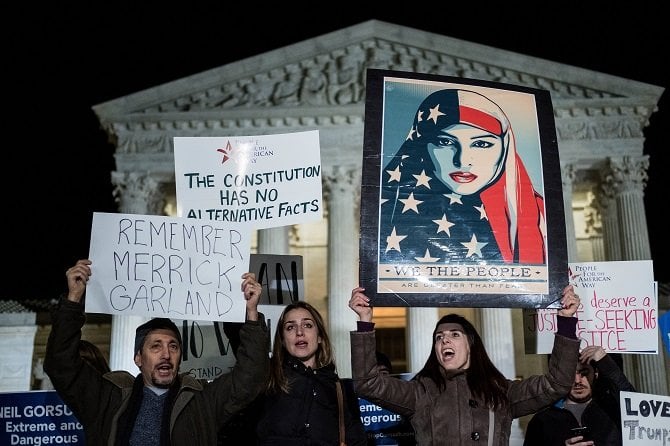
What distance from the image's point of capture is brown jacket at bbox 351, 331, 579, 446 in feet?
17.6

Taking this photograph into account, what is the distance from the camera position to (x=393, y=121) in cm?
659

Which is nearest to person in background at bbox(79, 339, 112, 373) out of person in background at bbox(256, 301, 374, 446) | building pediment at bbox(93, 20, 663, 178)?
person in background at bbox(256, 301, 374, 446)

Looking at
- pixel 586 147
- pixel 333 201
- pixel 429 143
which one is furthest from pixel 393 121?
pixel 586 147

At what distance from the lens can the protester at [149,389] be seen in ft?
18.0

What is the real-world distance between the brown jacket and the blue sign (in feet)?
16.3

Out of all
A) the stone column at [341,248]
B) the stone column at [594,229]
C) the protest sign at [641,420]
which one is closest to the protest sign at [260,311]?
the protest sign at [641,420]

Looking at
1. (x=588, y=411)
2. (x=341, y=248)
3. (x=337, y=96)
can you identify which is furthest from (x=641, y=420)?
(x=337, y=96)

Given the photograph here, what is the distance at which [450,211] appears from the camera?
6.35 metres

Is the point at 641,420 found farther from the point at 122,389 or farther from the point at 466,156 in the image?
the point at 122,389

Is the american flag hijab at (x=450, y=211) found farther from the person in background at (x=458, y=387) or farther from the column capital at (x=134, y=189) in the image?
the column capital at (x=134, y=189)

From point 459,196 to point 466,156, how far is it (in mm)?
424

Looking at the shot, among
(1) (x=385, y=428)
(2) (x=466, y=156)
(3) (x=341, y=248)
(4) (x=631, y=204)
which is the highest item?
(4) (x=631, y=204)

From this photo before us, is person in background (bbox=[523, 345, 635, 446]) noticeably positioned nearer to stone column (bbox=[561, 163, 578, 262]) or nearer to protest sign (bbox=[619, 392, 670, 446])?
protest sign (bbox=[619, 392, 670, 446])

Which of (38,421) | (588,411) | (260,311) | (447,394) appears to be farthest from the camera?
(260,311)
